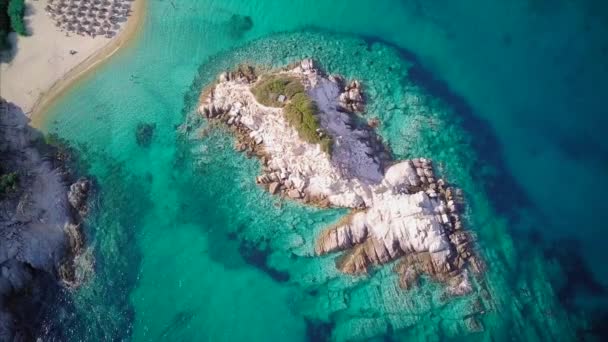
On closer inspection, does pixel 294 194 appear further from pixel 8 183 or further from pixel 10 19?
pixel 10 19

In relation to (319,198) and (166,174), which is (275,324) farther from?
(166,174)

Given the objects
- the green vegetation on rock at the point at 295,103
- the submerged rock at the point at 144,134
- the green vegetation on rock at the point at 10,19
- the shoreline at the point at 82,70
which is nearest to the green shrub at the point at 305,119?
the green vegetation on rock at the point at 295,103

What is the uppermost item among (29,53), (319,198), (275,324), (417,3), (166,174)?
(29,53)

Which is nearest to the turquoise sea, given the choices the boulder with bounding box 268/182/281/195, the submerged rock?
the submerged rock

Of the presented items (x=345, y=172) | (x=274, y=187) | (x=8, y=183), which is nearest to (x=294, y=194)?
(x=274, y=187)

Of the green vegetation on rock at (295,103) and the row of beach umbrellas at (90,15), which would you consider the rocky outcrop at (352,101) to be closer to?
the green vegetation on rock at (295,103)

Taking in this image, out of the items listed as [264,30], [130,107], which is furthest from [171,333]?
[264,30]
